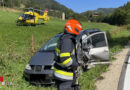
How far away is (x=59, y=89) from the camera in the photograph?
3623mm

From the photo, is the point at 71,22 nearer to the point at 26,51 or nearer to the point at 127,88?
the point at 127,88

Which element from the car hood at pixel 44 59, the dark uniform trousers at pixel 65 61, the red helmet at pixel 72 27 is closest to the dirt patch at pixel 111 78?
the car hood at pixel 44 59

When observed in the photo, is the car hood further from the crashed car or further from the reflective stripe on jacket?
the reflective stripe on jacket

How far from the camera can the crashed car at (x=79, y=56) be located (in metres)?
6.08

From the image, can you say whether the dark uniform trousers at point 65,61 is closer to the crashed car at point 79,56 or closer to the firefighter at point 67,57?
the firefighter at point 67,57

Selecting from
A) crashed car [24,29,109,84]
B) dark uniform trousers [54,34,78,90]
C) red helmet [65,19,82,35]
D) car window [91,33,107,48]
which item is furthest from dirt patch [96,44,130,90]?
red helmet [65,19,82,35]

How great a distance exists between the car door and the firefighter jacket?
385 cm

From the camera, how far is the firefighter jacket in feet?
10.9

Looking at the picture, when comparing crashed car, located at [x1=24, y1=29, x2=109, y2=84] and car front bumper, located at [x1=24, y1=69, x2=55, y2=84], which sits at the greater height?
crashed car, located at [x1=24, y1=29, x2=109, y2=84]

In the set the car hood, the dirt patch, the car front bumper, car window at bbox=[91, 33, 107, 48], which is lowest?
the dirt patch

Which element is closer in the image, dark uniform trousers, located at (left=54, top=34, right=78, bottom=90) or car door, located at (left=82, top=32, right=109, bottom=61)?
dark uniform trousers, located at (left=54, top=34, right=78, bottom=90)

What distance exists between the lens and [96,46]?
798 centimetres

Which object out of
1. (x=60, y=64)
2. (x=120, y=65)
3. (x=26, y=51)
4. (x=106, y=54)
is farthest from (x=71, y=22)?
(x=26, y=51)

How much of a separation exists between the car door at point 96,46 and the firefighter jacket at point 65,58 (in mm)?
3847
